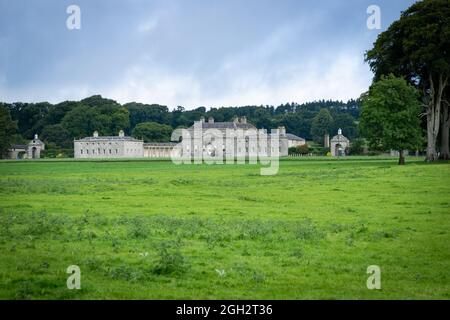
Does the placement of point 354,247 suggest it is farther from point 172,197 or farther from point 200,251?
point 172,197

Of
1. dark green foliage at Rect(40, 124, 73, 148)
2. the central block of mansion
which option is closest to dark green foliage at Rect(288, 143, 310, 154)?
the central block of mansion

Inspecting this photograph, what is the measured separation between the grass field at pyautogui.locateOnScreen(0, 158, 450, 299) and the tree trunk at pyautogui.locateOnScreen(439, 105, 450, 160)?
3799 centimetres

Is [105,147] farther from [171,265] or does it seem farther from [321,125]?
[171,265]

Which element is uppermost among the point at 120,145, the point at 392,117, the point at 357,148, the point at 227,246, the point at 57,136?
the point at 57,136

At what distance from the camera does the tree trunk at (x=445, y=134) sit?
61.5 meters

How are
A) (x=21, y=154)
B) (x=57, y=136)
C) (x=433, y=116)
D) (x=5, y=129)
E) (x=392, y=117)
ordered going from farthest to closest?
(x=57, y=136) < (x=21, y=154) < (x=5, y=129) < (x=433, y=116) < (x=392, y=117)

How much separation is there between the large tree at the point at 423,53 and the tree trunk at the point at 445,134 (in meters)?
0.96

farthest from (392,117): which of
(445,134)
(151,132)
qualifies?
(151,132)

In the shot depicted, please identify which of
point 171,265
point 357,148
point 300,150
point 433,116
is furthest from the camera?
point 300,150

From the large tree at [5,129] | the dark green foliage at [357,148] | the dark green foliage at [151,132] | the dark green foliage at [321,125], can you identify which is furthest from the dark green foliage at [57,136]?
the dark green foliage at [357,148]

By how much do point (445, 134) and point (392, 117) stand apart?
32.3ft

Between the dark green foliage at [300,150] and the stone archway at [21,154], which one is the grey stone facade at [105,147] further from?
the dark green foliage at [300,150]

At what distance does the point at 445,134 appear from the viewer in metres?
61.8

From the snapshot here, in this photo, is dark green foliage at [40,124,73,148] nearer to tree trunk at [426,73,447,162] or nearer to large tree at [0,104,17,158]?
large tree at [0,104,17,158]
